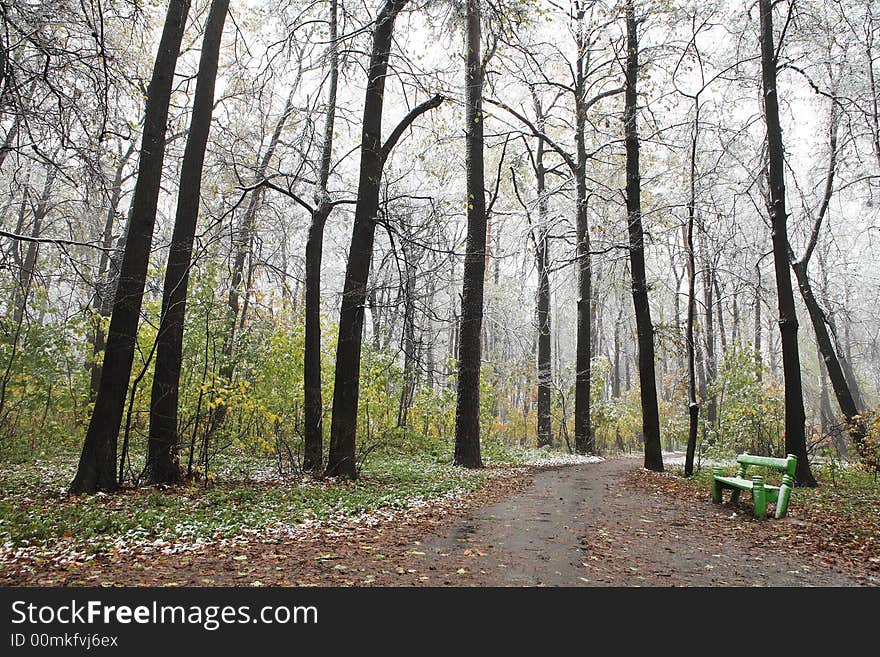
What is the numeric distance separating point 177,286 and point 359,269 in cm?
269

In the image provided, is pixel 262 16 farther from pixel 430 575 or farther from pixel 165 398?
pixel 430 575

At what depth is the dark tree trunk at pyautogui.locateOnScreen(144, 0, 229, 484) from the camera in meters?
7.43

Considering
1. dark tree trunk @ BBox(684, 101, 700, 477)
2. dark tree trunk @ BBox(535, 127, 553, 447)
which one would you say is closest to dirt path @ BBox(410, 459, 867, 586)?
dark tree trunk @ BBox(684, 101, 700, 477)

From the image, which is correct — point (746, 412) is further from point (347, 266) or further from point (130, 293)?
point (130, 293)

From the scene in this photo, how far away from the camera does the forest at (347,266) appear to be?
5.50 metres

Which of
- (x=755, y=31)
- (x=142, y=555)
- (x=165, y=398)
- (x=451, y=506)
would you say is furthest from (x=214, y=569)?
(x=755, y=31)

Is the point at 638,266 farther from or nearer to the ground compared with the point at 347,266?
farther from the ground

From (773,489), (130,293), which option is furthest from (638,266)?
(130,293)

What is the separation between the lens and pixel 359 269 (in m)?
8.52

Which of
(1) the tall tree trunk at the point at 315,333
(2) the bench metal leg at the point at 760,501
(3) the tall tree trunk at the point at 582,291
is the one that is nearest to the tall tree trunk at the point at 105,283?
(1) the tall tree trunk at the point at 315,333

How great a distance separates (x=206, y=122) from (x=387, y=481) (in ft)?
20.5

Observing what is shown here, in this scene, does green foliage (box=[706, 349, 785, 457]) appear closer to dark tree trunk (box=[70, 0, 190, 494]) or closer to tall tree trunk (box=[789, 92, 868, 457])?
tall tree trunk (box=[789, 92, 868, 457])

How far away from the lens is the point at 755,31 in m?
10.4

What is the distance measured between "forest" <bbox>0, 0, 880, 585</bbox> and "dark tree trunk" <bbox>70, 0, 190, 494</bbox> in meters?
0.03
